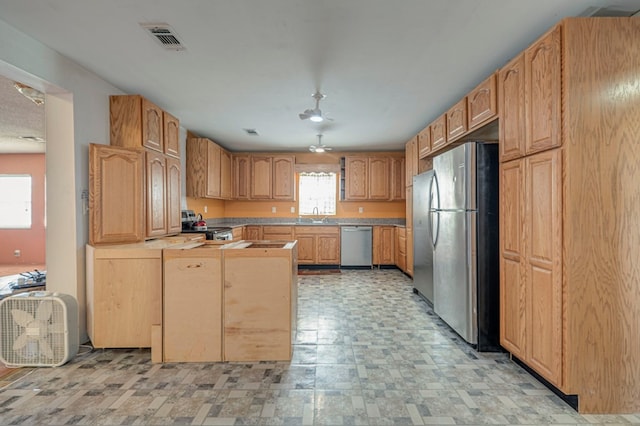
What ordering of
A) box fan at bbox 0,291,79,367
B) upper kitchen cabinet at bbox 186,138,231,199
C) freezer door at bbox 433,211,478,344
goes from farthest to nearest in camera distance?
upper kitchen cabinet at bbox 186,138,231,199 < freezer door at bbox 433,211,478,344 < box fan at bbox 0,291,79,367

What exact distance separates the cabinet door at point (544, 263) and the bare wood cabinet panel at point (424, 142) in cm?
211

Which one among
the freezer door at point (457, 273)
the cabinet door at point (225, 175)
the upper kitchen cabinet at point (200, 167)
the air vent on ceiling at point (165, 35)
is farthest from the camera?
the cabinet door at point (225, 175)

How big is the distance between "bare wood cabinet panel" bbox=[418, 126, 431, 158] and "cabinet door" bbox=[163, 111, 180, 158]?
126 inches

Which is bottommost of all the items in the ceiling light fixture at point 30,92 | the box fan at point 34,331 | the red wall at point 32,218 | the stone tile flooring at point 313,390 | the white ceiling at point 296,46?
the stone tile flooring at point 313,390

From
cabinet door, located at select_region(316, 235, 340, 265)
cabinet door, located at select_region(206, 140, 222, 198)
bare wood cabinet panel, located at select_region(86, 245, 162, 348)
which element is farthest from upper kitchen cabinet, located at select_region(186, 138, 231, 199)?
bare wood cabinet panel, located at select_region(86, 245, 162, 348)

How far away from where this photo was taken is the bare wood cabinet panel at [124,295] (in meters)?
2.53

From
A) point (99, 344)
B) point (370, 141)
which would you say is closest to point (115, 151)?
point (99, 344)

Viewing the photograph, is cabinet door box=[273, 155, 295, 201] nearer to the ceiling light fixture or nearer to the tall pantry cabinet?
the ceiling light fixture

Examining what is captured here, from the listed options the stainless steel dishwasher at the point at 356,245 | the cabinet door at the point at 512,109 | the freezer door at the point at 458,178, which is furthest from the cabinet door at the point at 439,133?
the stainless steel dishwasher at the point at 356,245

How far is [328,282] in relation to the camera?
5.05 metres

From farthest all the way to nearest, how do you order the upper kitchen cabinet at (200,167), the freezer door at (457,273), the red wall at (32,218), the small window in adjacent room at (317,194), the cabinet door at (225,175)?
the small window in adjacent room at (317,194) → the red wall at (32,218) → the cabinet door at (225,175) → the upper kitchen cabinet at (200,167) → the freezer door at (457,273)

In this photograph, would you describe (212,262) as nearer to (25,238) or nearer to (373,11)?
(373,11)

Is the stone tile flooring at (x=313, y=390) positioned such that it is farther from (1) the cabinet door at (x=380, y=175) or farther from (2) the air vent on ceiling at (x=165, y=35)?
(1) the cabinet door at (x=380, y=175)

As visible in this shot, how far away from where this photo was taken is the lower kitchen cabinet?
7.84 ft
